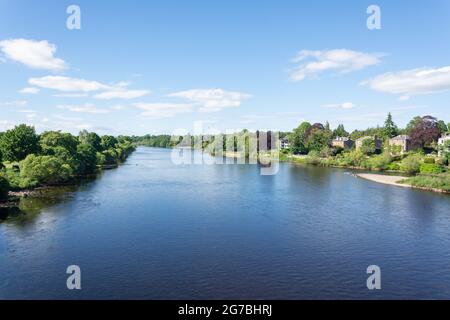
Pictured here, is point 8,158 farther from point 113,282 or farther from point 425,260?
point 425,260

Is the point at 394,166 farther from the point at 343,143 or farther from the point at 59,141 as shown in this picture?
the point at 59,141

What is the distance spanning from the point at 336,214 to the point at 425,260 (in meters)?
12.9

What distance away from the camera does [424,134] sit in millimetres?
94125

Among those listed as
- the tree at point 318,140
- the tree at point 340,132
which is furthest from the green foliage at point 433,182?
the tree at point 340,132

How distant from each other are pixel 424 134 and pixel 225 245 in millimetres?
83564

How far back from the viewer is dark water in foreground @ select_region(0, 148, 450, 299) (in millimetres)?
20625

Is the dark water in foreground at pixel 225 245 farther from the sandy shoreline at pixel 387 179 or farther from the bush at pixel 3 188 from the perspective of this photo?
the sandy shoreline at pixel 387 179

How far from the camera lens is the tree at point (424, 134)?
9381 cm

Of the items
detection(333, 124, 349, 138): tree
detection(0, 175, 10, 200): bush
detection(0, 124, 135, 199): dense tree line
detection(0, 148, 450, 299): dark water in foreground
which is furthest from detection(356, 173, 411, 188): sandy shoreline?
detection(333, 124, 349, 138): tree

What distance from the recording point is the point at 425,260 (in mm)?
25125

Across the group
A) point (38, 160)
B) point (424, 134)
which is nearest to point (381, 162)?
point (424, 134)

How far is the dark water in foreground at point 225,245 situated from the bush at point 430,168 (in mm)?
23498
